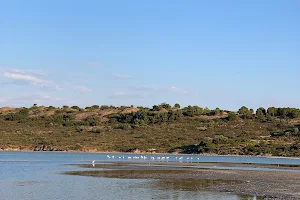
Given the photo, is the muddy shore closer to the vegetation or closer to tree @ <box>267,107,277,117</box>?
the vegetation

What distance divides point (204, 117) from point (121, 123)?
20.5 meters

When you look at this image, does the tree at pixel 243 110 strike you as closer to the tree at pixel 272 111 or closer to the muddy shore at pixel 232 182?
the tree at pixel 272 111

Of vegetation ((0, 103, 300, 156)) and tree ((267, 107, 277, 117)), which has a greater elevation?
tree ((267, 107, 277, 117))

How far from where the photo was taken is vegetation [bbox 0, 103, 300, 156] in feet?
299

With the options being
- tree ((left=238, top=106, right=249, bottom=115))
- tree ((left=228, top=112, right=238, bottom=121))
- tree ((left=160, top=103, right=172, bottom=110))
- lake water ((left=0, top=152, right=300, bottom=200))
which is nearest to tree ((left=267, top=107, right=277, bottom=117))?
tree ((left=238, top=106, right=249, bottom=115))

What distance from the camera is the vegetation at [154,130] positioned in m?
91.0

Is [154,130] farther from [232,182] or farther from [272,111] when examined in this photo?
[232,182]

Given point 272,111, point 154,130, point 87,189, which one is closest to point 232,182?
point 87,189

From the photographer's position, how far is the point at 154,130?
107812 mm

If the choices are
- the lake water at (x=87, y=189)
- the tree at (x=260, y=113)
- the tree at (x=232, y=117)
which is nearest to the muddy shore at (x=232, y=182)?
the lake water at (x=87, y=189)

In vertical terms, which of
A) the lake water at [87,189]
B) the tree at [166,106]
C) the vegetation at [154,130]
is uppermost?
the tree at [166,106]

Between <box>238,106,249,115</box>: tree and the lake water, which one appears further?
<box>238,106,249,115</box>: tree

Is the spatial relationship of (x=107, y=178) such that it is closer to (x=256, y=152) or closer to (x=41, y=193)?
(x=41, y=193)

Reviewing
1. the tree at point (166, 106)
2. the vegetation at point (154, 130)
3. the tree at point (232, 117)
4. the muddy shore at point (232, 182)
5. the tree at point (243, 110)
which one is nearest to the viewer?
the muddy shore at point (232, 182)
